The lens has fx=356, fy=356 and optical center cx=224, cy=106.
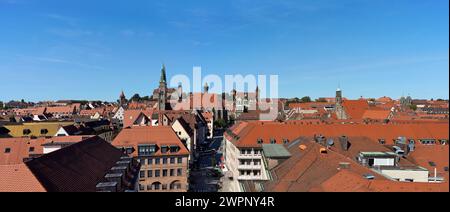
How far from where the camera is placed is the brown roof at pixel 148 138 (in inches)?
1547

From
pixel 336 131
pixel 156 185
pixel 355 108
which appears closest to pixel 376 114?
pixel 355 108

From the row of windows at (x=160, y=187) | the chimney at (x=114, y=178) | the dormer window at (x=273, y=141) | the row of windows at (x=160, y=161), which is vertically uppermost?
the chimney at (x=114, y=178)

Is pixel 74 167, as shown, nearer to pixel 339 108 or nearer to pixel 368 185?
pixel 368 185

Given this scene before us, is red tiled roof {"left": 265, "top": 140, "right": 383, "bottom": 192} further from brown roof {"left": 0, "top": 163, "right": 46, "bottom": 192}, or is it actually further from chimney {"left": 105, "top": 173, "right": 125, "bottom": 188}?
brown roof {"left": 0, "top": 163, "right": 46, "bottom": 192}

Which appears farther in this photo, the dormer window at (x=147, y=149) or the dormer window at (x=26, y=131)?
the dormer window at (x=26, y=131)

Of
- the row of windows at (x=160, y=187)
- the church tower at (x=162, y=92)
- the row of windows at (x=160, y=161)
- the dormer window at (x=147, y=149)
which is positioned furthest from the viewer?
the church tower at (x=162, y=92)

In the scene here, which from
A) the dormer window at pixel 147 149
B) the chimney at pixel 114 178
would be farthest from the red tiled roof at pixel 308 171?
the dormer window at pixel 147 149

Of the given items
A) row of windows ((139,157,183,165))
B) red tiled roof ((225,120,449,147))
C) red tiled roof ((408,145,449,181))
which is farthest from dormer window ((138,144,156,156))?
red tiled roof ((408,145,449,181))

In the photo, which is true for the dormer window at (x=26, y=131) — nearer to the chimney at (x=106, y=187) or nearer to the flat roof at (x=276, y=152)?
the flat roof at (x=276, y=152)

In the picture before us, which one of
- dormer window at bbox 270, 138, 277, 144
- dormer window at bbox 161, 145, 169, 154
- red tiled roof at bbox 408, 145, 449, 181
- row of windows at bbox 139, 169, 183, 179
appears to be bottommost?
row of windows at bbox 139, 169, 183, 179

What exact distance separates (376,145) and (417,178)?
8.07 meters

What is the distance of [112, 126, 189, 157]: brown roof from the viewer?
39.3m

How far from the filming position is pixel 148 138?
40.2m
